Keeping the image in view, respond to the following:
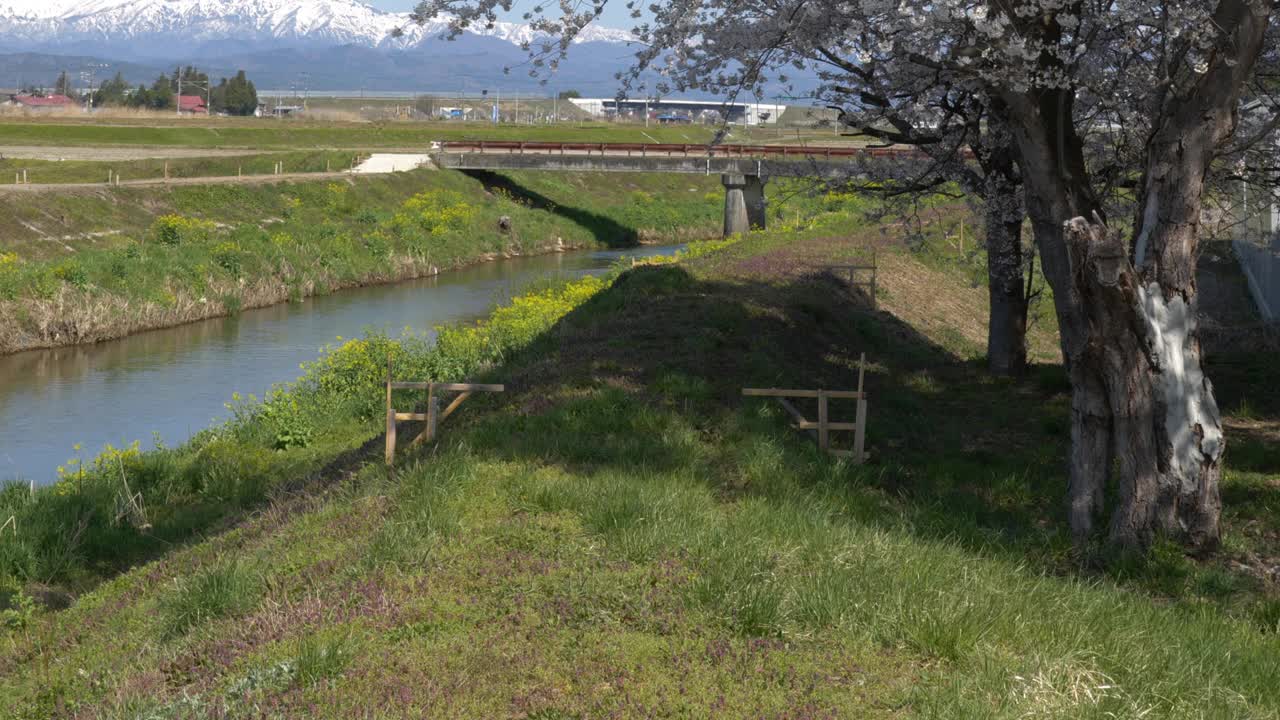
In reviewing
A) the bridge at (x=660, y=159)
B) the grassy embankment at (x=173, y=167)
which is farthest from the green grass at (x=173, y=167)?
the bridge at (x=660, y=159)

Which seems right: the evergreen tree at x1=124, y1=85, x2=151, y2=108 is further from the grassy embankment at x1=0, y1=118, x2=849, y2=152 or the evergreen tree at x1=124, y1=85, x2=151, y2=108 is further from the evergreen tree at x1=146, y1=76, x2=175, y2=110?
the grassy embankment at x1=0, y1=118, x2=849, y2=152

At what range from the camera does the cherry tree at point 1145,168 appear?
1014 centimetres

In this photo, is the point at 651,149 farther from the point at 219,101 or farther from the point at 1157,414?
the point at 219,101

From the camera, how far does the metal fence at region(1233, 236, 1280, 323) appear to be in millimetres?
24297

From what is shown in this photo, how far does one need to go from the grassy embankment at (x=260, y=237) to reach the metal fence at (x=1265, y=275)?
27386 millimetres

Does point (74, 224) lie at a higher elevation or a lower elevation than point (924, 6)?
lower

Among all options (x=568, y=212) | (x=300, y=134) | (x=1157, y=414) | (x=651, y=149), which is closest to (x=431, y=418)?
(x=1157, y=414)

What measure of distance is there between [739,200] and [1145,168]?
4821 centimetres

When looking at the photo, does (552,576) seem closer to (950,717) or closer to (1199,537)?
(950,717)

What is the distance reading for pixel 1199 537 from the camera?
10.2m

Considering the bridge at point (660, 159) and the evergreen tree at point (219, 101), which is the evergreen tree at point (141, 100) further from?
the bridge at point (660, 159)

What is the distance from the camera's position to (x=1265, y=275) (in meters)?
26.4

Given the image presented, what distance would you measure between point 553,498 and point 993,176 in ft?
36.9

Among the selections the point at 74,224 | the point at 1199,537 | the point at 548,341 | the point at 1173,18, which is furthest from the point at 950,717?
the point at 74,224
